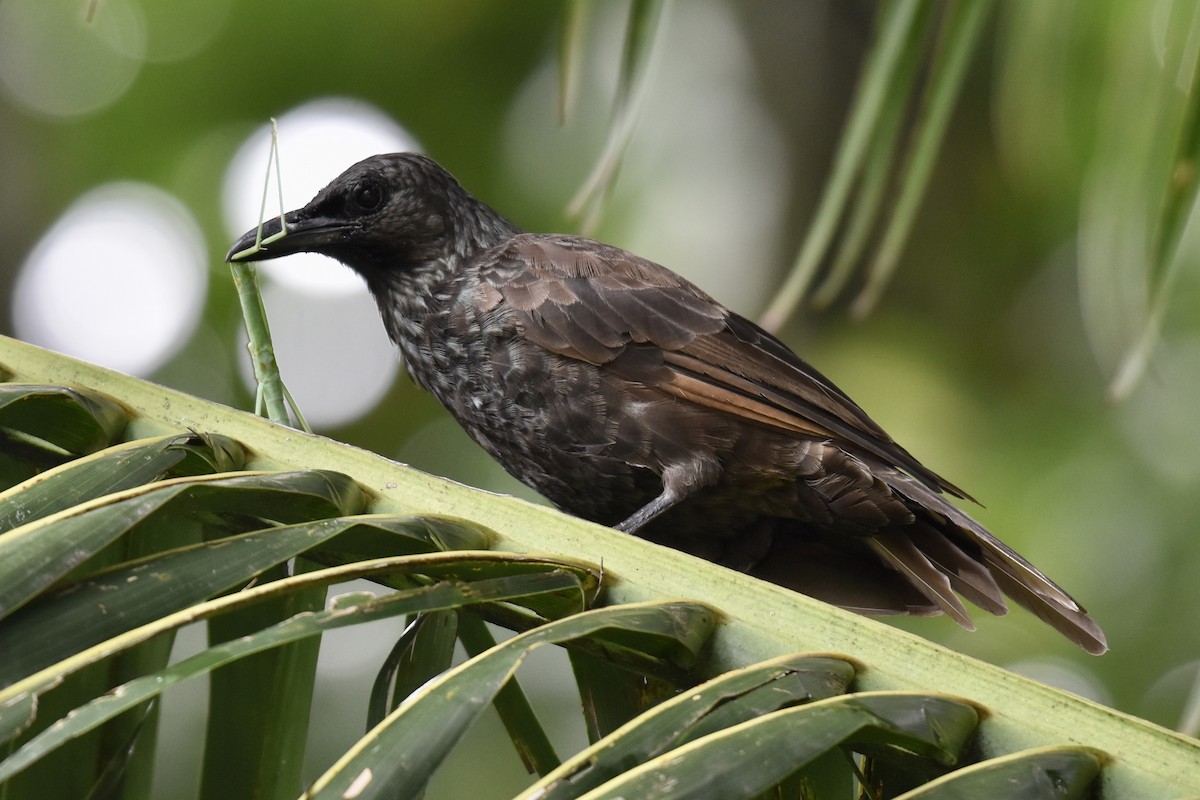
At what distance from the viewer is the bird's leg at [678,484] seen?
9.36 feet

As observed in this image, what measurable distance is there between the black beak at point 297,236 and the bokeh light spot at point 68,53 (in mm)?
5551

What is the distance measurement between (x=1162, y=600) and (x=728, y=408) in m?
4.90

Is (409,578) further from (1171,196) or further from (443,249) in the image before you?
(443,249)

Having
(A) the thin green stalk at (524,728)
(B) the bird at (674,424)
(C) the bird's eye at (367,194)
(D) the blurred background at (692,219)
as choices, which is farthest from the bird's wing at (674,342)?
(D) the blurred background at (692,219)

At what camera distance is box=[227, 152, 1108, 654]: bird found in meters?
2.86

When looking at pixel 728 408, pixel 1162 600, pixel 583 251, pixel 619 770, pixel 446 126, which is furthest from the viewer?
pixel 446 126

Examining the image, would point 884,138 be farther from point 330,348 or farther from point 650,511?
point 330,348

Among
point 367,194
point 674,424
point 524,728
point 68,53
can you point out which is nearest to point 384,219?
point 367,194

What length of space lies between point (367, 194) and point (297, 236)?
26 cm

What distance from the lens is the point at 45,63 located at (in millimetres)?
8461

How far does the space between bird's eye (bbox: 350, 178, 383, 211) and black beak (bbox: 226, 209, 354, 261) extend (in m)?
0.08

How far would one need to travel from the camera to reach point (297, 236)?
3248 mm

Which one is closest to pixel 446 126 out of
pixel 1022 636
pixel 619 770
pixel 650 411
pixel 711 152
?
pixel 711 152

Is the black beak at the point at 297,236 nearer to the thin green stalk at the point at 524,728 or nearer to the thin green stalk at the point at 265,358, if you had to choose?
the thin green stalk at the point at 265,358
